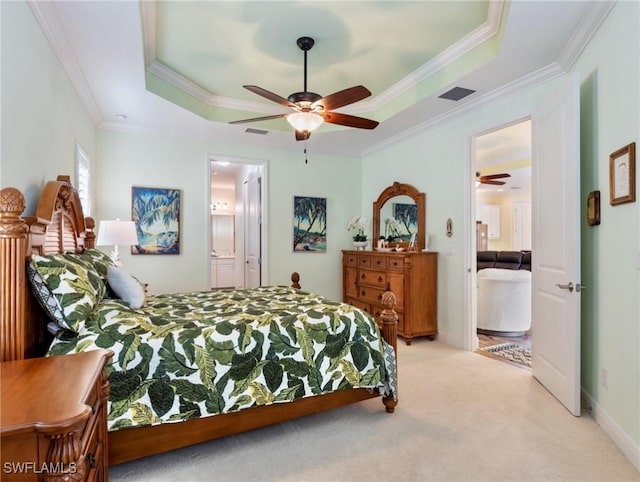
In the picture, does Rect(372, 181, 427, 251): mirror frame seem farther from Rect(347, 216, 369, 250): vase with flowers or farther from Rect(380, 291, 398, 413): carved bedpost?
Rect(380, 291, 398, 413): carved bedpost

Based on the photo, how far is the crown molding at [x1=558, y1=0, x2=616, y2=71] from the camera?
2.24 metres

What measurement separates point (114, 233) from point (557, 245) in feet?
13.3

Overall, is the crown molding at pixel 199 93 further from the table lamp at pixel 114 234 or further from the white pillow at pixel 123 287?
the white pillow at pixel 123 287

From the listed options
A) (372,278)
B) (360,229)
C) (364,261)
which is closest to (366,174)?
(360,229)

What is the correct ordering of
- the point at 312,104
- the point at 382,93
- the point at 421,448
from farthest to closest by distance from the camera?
the point at 382,93 → the point at 312,104 → the point at 421,448

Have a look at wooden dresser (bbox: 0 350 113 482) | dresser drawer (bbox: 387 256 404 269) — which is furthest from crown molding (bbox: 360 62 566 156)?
wooden dresser (bbox: 0 350 113 482)

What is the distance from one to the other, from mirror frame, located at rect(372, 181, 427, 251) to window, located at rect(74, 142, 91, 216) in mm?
3797

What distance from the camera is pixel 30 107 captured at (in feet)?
7.07

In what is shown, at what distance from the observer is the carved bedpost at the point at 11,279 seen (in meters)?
1.53

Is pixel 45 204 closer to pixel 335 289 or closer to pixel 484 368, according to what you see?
pixel 484 368

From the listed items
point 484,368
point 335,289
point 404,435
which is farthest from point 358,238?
point 404,435

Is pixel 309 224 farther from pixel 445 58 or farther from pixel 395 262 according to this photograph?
pixel 445 58

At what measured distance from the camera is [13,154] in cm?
193

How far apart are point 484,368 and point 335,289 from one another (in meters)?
2.79
